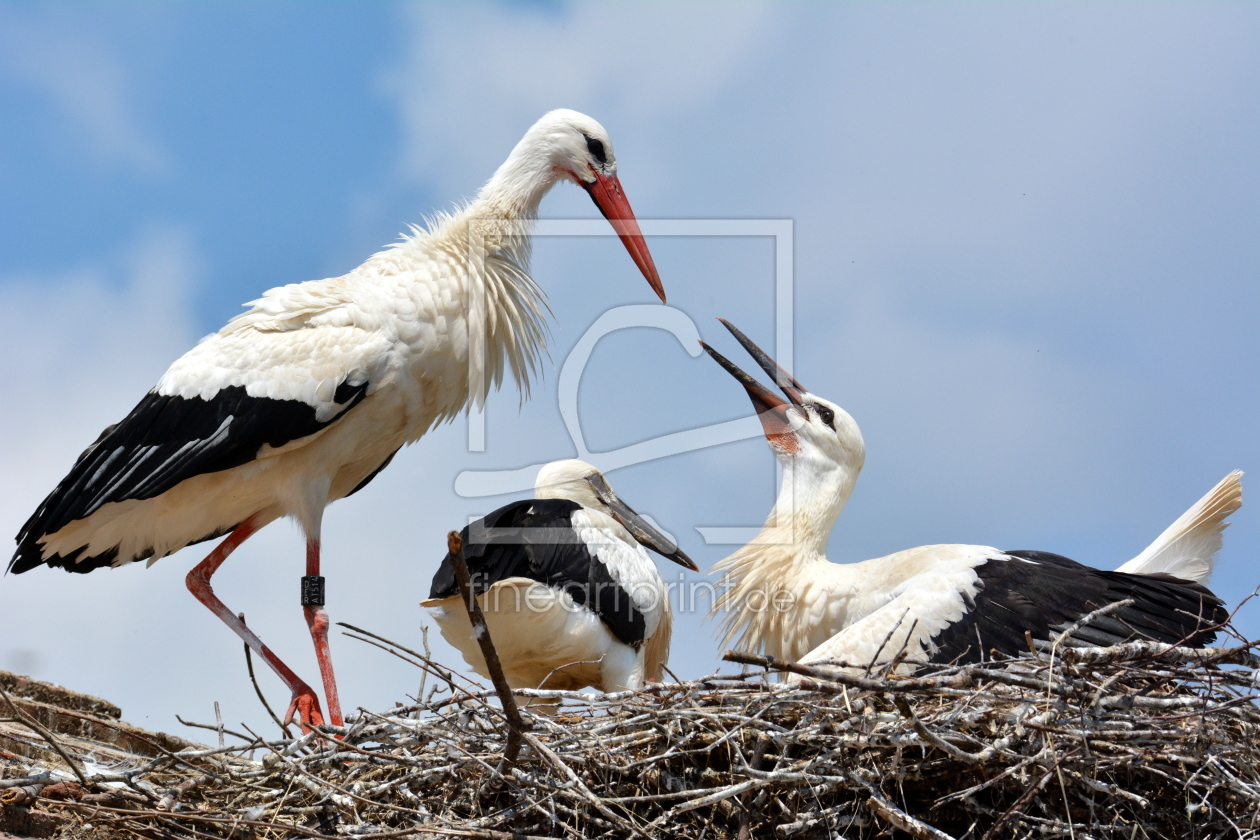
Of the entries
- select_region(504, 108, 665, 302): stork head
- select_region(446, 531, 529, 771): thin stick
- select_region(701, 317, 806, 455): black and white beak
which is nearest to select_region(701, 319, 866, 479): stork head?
select_region(701, 317, 806, 455): black and white beak

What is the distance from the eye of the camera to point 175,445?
13.3 ft

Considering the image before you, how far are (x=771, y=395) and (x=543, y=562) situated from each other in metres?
1.31

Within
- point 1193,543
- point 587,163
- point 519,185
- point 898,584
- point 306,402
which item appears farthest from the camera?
point 587,163

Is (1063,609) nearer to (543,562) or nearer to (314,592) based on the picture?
(543,562)

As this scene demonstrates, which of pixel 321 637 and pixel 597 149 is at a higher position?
pixel 597 149

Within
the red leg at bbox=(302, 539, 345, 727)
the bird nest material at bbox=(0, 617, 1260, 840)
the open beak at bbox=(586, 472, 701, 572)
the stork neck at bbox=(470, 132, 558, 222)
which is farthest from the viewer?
the open beak at bbox=(586, 472, 701, 572)

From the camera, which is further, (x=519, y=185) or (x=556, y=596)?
(x=519, y=185)

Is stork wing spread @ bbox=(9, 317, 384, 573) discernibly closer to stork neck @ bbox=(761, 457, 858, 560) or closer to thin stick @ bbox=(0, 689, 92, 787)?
thin stick @ bbox=(0, 689, 92, 787)

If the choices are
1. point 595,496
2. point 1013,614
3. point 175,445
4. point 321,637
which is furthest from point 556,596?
point 1013,614

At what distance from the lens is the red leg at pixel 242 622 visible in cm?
399

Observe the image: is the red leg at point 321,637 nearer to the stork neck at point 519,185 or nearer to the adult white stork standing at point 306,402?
the adult white stork standing at point 306,402

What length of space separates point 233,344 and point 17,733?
1481 mm

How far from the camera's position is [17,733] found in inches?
129

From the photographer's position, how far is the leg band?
4.21 metres
